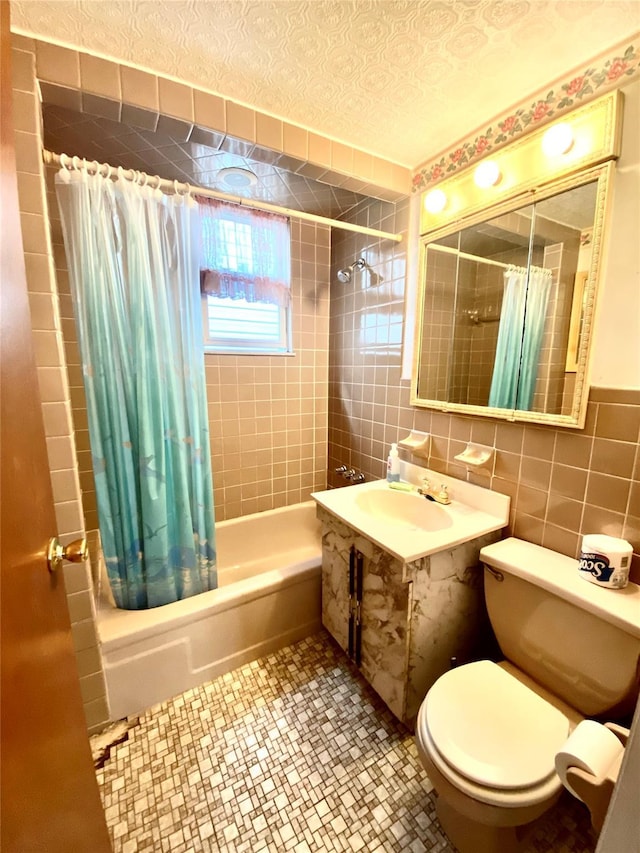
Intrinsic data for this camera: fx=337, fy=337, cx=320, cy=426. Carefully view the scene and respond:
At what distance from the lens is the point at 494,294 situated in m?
1.36

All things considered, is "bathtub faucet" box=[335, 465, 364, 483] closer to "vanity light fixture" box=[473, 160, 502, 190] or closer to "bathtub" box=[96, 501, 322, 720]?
"bathtub" box=[96, 501, 322, 720]

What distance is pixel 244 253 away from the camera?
197 cm

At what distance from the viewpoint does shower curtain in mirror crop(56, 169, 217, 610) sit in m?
Answer: 1.25

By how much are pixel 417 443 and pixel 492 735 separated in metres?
1.07

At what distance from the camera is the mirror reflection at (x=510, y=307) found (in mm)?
1106

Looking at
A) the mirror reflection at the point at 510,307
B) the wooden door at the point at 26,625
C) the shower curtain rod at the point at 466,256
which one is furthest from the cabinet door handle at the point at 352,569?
the shower curtain rod at the point at 466,256

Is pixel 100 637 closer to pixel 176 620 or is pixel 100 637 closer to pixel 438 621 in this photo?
pixel 176 620

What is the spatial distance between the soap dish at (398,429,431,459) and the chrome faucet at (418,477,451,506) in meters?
0.13

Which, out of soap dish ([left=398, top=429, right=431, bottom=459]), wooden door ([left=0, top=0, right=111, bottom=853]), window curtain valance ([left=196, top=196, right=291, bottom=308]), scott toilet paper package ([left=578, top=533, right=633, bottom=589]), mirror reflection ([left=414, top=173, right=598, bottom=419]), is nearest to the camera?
wooden door ([left=0, top=0, right=111, bottom=853])

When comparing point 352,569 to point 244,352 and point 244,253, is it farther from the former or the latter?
point 244,253

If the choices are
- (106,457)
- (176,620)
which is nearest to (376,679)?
(176,620)

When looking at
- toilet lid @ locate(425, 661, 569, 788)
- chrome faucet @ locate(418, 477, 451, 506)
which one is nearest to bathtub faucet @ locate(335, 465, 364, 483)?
chrome faucet @ locate(418, 477, 451, 506)

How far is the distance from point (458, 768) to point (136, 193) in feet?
6.79

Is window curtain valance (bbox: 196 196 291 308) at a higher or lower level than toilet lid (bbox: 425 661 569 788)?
higher
